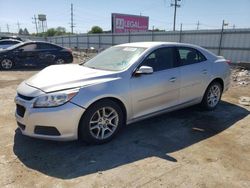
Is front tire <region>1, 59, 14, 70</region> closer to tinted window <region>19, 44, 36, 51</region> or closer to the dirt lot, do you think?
tinted window <region>19, 44, 36, 51</region>

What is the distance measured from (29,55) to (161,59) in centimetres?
917

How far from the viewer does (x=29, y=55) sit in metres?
11.9

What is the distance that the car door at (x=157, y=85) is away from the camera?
4.02 metres

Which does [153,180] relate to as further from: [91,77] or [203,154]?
[91,77]

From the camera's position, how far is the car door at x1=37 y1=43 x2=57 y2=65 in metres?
12.1

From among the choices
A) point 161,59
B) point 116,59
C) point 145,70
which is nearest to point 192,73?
point 161,59

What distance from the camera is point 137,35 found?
68.3ft

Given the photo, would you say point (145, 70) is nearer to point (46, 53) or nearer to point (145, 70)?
point (145, 70)

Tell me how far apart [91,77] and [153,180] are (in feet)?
5.62

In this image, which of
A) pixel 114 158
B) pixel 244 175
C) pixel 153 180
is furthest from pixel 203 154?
pixel 114 158

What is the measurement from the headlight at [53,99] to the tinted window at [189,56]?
7.75ft

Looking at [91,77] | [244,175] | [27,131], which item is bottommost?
[244,175]

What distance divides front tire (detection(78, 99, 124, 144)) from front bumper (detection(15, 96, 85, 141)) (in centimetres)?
12

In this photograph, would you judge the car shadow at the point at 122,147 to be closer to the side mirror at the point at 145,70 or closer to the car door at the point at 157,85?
the car door at the point at 157,85
